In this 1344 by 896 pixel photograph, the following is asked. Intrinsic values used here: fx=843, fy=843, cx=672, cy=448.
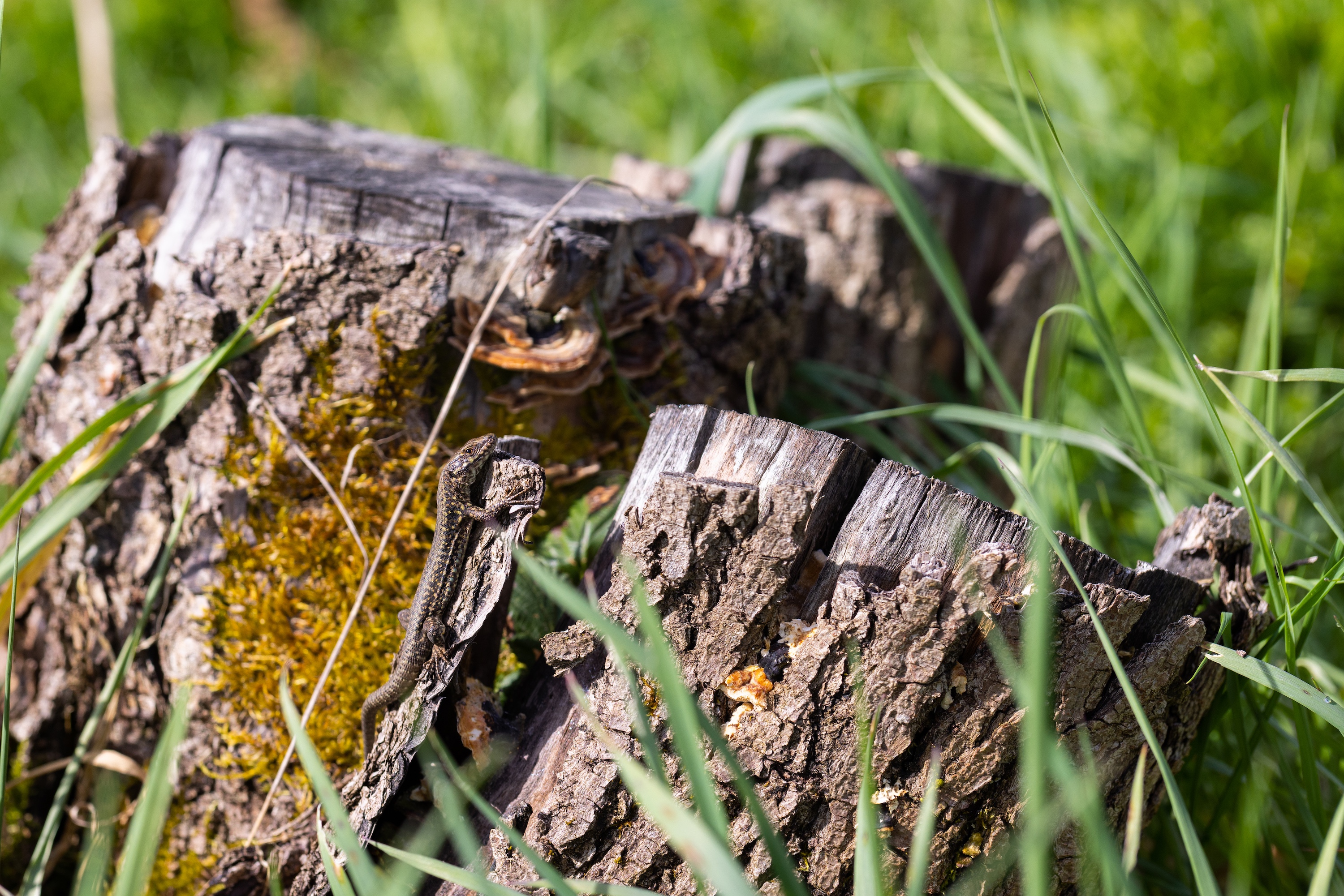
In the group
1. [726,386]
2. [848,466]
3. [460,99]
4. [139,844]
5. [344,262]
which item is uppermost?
[460,99]

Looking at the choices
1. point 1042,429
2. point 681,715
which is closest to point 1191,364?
point 1042,429

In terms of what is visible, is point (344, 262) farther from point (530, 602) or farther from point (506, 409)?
point (530, 602)

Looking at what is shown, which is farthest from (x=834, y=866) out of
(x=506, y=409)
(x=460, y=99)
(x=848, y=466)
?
(x=460, y=99)

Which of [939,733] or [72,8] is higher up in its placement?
[72,8]

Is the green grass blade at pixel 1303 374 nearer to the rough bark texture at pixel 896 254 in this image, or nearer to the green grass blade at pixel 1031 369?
the green grass blade at pixel 1031 369

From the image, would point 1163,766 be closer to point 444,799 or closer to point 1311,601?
point 1311,601

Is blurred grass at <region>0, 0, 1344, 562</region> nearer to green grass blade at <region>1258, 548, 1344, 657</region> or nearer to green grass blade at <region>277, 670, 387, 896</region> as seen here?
green grass blade at <region>1258, 548, 1344, 657</region>

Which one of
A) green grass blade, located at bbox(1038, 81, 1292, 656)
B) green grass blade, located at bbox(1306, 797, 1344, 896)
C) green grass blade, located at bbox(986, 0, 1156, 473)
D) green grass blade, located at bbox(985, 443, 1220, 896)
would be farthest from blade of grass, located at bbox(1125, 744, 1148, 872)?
green grass blade, located at bbox(986, 0, 1156, 473)
